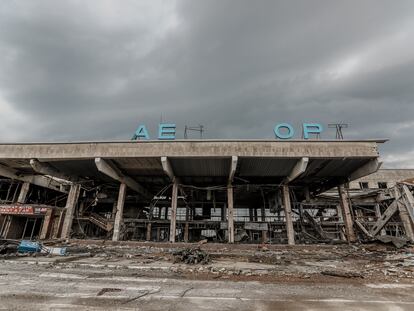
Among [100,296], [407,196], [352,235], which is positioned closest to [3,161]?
[100,296]

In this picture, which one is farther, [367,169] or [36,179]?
[36,179]

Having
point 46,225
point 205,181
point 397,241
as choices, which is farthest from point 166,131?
point 397,241

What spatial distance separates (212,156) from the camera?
1616 cm

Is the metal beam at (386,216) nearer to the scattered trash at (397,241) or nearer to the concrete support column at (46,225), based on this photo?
the scattered trash at (397,241)

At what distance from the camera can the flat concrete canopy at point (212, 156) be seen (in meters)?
15.8

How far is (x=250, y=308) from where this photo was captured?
4.26 m

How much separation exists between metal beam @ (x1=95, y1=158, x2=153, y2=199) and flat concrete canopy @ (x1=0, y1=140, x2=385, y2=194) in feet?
1.11

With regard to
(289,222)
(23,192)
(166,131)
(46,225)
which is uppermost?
(166,131)

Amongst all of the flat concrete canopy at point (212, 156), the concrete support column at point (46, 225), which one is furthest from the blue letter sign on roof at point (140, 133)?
the concrete support column at point (46, 225)

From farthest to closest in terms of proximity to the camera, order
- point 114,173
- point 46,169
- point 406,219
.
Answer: point 46,169
point 114,173
point 406,219

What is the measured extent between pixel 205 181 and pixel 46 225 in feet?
49.7

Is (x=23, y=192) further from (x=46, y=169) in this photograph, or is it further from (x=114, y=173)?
(x=114, y=173)

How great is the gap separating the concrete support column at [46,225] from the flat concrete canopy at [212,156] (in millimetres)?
3859

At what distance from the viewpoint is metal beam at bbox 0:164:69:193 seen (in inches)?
827
